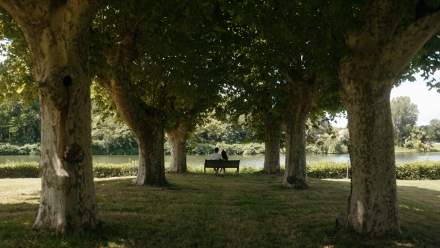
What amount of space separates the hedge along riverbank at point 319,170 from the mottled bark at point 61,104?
2281cm

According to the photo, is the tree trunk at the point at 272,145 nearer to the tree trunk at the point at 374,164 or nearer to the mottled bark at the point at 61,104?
the tree trunk at the point at 374,164

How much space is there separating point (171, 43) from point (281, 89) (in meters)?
7.55

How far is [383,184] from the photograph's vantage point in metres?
9.04

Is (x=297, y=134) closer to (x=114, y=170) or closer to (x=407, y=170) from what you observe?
(x=114, y=170)

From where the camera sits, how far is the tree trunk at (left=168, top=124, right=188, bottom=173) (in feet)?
94.3

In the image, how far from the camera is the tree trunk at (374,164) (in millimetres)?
9000

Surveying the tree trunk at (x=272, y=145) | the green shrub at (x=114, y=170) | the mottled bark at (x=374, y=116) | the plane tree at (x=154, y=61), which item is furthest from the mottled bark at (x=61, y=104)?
the green shrub at (x=114, y=170)

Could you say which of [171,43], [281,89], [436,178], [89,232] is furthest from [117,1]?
[436,178]

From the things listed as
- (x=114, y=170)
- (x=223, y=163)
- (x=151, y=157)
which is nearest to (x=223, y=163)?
(x=223, y=163)

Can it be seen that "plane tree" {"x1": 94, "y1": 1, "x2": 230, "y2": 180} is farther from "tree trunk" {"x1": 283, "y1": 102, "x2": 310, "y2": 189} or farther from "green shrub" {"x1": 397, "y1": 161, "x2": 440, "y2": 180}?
"green shrub" {"x1": 397, "y1": 161, "x2": 440, "y2": 180}

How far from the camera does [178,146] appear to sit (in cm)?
2912

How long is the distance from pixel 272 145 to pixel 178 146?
6268 millimetres

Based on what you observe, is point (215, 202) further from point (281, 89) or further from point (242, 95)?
point (242, 95)

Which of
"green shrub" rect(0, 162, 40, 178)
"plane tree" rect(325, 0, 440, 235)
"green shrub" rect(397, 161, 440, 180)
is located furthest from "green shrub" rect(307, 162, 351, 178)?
"plane tree" rect(325, 0, 440, 235)
